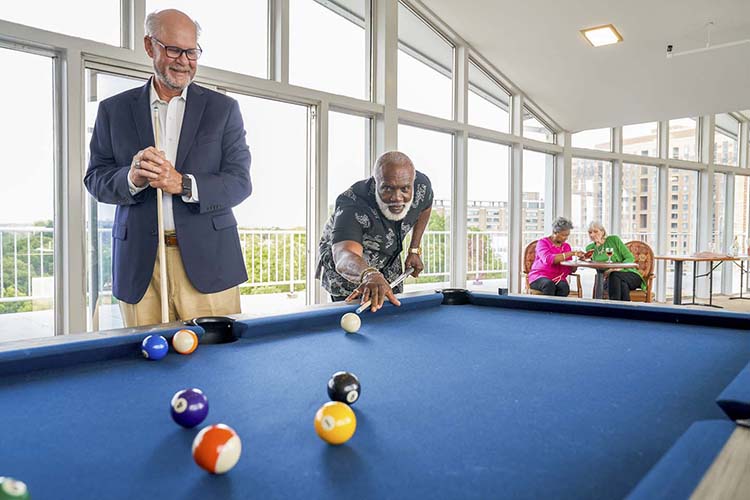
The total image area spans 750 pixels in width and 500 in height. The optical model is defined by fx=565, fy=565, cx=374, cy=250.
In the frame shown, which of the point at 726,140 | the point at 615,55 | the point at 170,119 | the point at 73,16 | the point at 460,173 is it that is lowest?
the point at 170,119

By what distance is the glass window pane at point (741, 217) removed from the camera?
28.3 feet

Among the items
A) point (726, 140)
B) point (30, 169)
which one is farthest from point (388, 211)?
point (726, 140)

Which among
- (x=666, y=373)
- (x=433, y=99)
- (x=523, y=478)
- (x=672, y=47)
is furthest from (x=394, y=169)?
(x=672, y=47)

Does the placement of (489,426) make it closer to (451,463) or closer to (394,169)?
(451,463)

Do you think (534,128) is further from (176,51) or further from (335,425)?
(335,425)

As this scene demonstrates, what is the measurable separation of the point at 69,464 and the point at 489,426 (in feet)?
1.98

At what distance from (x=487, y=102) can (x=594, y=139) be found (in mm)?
1994

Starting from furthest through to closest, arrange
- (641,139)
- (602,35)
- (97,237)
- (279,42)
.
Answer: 1. (641,139)
2. (602,35)
3. (279,42)
4. (97,237)

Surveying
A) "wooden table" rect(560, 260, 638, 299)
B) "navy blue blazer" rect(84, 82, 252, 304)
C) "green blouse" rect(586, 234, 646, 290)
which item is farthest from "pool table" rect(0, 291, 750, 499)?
"green blouse" rect(586, 234, 646, 290)

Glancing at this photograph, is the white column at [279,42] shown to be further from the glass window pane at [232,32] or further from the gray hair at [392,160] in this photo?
the gray hair at [392,160]

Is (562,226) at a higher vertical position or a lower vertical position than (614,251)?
higher

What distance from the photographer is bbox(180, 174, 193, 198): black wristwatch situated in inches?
73.7

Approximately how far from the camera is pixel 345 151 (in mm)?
4566

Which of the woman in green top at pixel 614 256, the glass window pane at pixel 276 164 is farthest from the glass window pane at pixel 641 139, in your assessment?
the glass window pane at pixel 276 164
